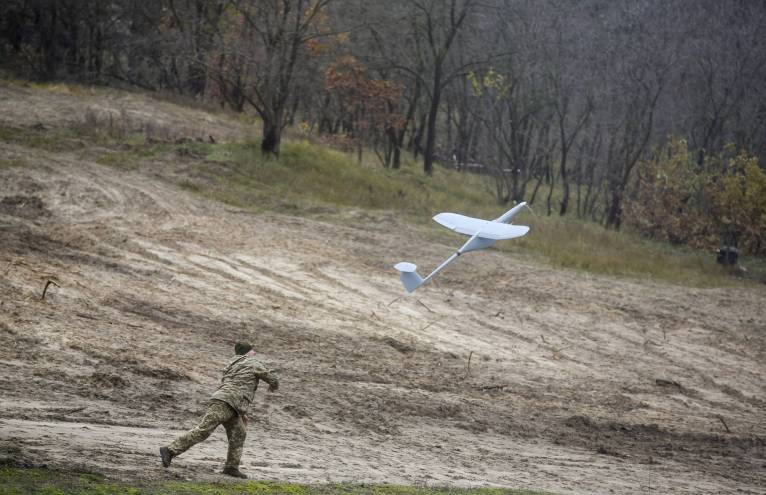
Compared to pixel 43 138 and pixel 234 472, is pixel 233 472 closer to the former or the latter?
pixel 234 472

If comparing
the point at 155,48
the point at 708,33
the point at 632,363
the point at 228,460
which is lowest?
the point at 632,363

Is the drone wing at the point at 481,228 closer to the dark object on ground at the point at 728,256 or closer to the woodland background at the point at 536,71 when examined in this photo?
the dark object on ground at the point at 728,256

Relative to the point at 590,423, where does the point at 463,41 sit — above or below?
above

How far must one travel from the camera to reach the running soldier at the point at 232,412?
968 cm

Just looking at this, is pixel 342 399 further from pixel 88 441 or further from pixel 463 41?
pixel 463 41

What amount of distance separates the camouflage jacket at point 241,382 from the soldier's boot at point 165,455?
0.74m

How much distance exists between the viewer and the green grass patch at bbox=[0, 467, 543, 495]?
797 cm

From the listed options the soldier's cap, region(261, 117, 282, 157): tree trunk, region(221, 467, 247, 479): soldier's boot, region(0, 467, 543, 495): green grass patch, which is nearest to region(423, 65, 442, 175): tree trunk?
region(261, 117, 282, 157): tree trunk

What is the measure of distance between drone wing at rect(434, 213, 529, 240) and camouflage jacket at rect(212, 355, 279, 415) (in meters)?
5.01

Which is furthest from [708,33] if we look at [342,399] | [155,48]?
[342,399]

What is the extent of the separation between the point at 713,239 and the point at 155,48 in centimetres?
2567

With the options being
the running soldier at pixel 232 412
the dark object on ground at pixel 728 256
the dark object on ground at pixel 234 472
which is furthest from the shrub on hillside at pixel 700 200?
the dark object on ground at pixel 234 472

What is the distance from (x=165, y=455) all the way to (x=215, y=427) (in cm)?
58

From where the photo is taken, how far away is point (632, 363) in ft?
63.3
